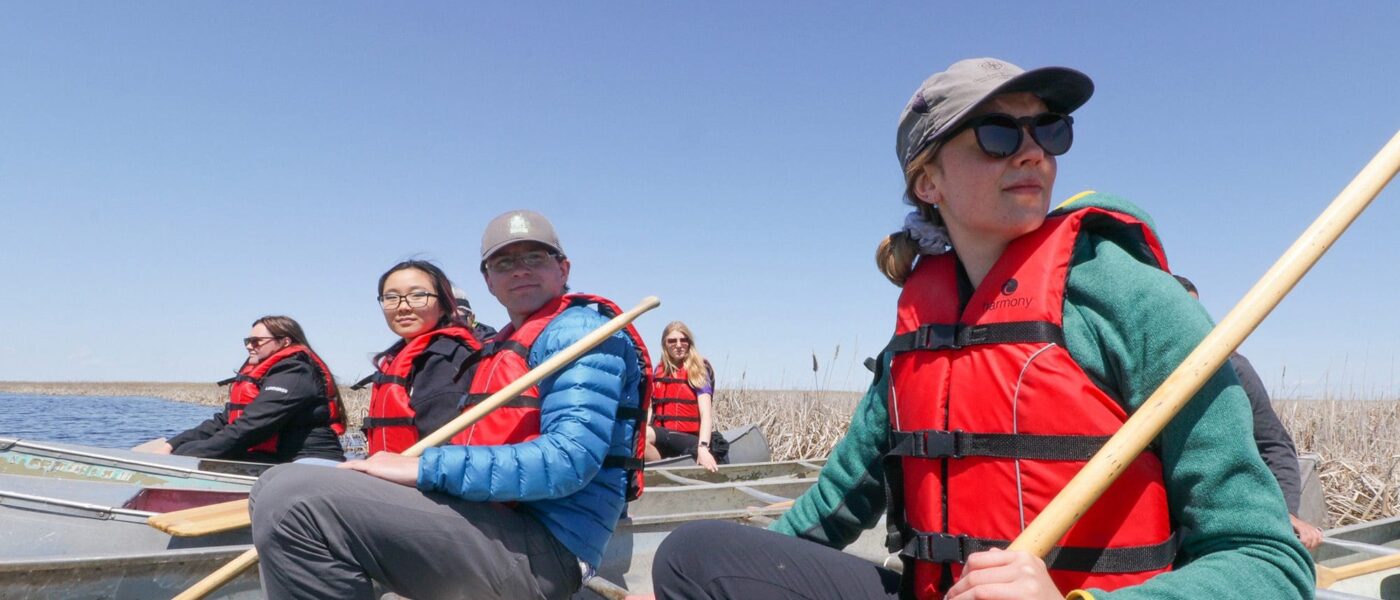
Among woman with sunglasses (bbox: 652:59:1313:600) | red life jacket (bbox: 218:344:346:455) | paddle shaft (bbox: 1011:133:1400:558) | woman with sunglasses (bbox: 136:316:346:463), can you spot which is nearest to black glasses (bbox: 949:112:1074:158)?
woman with sunglasses (bbox: 652:59:1313:600)

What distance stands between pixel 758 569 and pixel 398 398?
2752mm

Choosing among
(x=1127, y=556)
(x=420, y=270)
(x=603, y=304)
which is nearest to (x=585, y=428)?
(x=603, y=304)

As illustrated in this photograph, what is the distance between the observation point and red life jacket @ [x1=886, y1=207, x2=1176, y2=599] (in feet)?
4.15

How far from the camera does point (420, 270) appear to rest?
13.2ft

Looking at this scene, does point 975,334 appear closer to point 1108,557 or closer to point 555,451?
point 1108,557

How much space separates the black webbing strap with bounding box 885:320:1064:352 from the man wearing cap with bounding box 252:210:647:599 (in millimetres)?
901

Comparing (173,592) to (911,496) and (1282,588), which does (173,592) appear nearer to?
(911,496)

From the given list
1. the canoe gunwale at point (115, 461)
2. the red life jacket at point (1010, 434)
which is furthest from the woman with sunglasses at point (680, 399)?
the red life jacket at point (1010, 434)

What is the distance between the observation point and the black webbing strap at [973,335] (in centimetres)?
139

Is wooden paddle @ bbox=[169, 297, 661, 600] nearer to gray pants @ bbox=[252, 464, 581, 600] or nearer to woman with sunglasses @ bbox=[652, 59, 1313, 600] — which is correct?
gray pants @ bbox=[252, 464, 581, 600]

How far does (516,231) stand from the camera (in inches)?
104

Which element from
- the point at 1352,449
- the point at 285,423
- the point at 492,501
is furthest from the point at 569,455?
the point at 1352,449

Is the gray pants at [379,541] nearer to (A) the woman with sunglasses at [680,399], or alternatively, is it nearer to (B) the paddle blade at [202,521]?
(B) the paddle blade at [202,521]

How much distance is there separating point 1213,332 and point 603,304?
190cm
